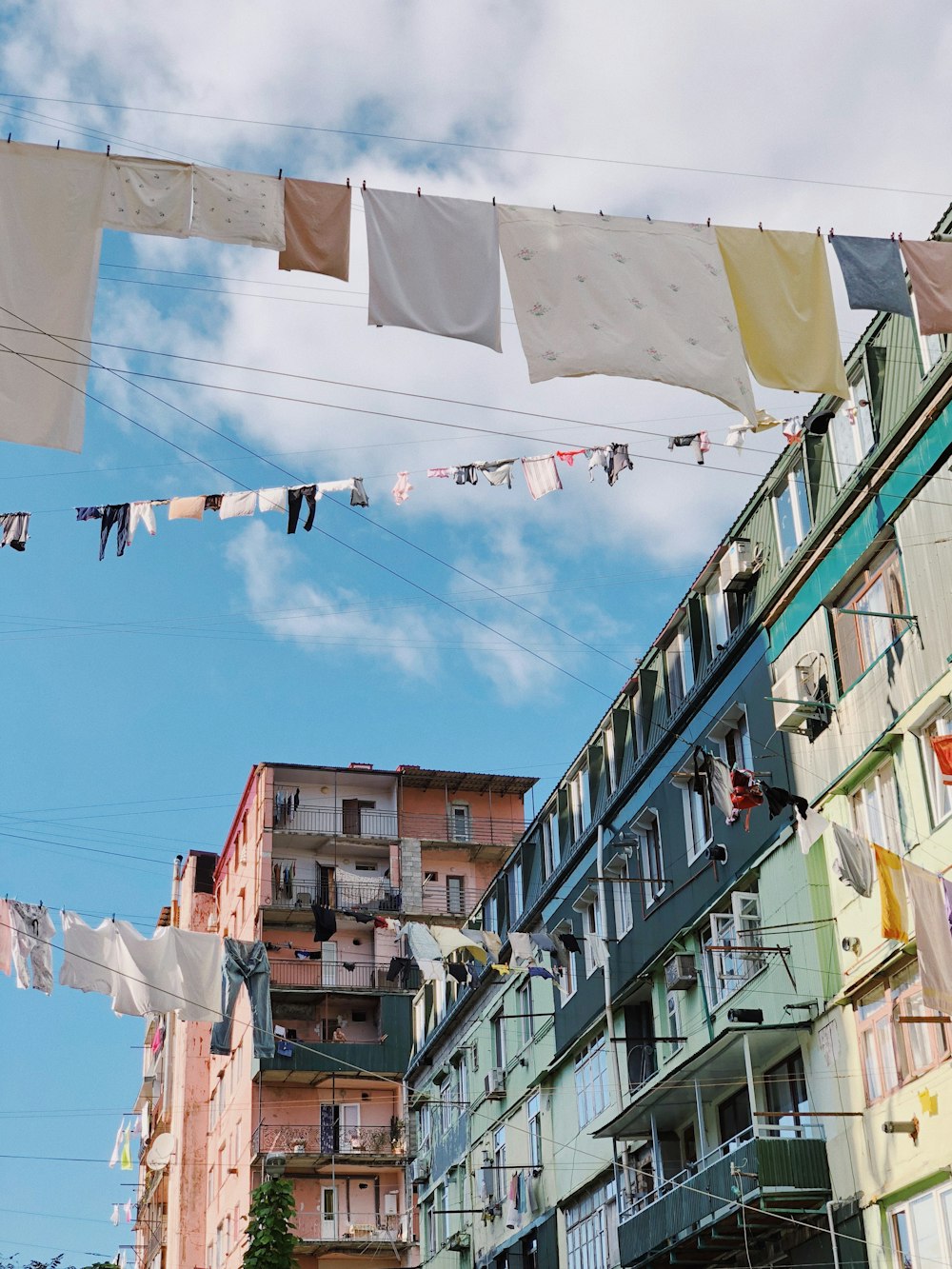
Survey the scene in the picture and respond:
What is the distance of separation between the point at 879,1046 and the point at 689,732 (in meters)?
8.47

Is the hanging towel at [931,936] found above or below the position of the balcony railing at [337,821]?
below

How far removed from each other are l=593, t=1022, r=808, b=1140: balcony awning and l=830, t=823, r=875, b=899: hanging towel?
3.46 m

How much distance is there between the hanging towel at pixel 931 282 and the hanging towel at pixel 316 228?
612 centimetres

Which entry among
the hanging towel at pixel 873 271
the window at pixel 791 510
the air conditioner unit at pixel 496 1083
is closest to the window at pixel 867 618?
the window at pixel 791 510

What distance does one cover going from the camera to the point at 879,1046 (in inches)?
868

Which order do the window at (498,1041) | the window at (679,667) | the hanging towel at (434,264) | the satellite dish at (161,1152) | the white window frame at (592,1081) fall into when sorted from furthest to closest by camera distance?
the satellite dish at (161,1152) → the window at (498,1041) → the white window frame at (592,1081) → the window at (679,667) → the hanging towel at (434,264)

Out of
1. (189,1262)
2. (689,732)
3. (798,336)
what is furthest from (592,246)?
(189,1262)

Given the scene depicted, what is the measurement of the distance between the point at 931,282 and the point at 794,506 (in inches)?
342

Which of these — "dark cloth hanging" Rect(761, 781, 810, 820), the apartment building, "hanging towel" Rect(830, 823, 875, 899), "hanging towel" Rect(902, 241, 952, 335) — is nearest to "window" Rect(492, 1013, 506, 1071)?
the apartment building

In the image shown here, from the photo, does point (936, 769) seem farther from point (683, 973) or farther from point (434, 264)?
point (434, 264)

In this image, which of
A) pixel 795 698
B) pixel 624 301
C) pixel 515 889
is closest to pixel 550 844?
pixel 515 889

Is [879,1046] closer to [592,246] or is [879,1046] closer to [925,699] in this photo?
[925,699]

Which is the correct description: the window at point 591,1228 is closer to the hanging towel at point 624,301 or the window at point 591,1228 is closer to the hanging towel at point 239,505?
the hanging towel at point 239,505

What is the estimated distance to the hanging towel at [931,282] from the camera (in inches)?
689
